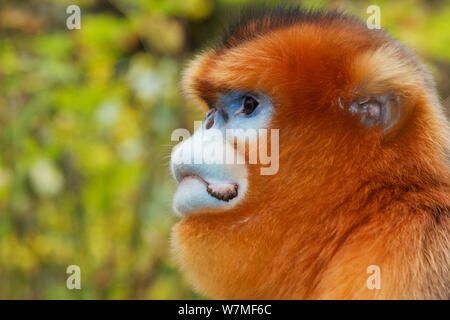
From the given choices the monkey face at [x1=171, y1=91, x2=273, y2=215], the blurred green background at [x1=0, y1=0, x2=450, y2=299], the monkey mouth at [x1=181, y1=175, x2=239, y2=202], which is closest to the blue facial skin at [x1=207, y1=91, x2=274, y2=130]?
the monkey face at [x1=171, y1=91, x2=273, y2=215]

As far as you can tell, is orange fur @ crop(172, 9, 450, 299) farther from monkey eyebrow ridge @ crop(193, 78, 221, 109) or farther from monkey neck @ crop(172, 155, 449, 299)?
monkey eyebrow ridge @ crop(193, 78, 221, 109)

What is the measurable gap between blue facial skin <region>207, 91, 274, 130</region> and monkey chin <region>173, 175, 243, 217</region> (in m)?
0.23

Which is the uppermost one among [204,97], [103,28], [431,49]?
[103,28]

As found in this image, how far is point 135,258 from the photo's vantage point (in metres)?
5.24

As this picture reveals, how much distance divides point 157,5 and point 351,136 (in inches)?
111

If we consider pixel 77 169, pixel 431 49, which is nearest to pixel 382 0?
pixel 431 49

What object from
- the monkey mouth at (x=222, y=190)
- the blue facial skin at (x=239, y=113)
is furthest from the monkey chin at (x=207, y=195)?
the blue facial skin at (x=239, y=113)

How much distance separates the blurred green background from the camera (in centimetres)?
461

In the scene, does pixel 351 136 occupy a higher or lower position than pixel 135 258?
higher

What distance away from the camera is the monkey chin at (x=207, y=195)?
2086mm

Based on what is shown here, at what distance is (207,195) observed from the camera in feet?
6.88

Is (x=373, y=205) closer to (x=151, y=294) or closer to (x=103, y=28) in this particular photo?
(x=103, y=28)

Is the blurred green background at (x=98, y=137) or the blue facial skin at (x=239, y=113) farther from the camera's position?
the blurred green background at (x=98, y=137)

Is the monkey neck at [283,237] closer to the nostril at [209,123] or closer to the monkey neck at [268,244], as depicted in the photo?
the monkey neck at [268,244]
